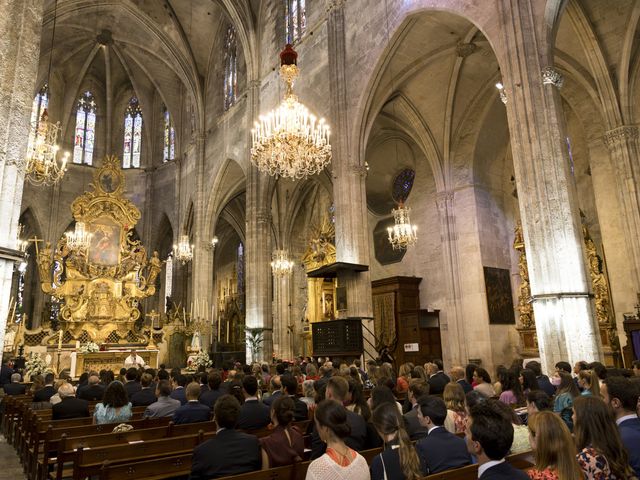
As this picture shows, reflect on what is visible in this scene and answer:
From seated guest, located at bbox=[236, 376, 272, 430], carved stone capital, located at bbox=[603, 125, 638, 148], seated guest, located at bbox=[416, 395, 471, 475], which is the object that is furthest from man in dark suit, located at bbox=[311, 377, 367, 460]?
carved stone capital, located at bbox=[603, 125, 638, 148]

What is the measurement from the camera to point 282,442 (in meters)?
3.72

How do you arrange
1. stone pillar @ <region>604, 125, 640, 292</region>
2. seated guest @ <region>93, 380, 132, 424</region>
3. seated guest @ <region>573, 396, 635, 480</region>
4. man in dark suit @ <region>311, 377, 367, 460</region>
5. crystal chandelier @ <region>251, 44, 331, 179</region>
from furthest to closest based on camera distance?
1. stone pillar @ <region>604, 125, 640, 292</region>
2. crystal chandelier @ <region>251, 44, 331, 179</region>
3. seated guest @ <region>93, 380, 132, 424</region>
4. man in dark suit @ <region>311, 377, 367, 460</region>
5. seated guest @ <region>573, 396, 635, 480</region>

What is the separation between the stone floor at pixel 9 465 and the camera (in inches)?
255

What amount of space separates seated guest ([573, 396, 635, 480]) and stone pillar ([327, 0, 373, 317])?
10782mm

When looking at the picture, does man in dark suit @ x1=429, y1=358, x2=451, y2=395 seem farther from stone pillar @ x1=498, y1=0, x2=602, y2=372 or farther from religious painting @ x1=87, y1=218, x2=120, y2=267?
religious painting @ x1=87, y1=218, x2=120, y2=267

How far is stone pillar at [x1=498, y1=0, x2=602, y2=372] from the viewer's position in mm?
8578

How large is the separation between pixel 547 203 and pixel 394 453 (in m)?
7.46

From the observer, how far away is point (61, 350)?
17.6 metres

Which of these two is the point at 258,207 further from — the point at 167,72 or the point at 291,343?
the point at 167,72

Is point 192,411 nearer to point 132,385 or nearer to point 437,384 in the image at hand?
point 437,384

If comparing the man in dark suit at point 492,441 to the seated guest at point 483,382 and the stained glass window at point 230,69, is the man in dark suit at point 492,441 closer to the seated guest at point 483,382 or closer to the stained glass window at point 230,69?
the seated guest at point 483,382

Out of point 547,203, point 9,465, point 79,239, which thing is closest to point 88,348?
point 79,239

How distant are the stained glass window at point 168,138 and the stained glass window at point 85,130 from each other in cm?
473

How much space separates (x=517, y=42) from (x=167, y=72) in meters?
24.1
